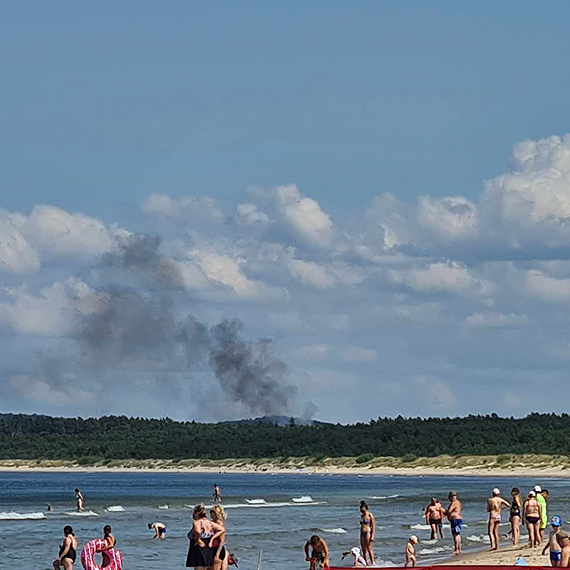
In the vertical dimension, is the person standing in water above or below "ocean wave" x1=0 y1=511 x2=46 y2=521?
below

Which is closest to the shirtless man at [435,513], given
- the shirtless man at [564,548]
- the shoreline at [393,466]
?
the shirtless man at [564,548]

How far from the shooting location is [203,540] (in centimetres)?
2870

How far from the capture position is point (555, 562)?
2919cm

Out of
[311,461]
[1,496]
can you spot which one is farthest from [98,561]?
[311,461]

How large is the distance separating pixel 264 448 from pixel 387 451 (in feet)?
91.0

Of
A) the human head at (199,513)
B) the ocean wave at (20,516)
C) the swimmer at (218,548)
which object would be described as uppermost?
the ocean wave at (20,516)

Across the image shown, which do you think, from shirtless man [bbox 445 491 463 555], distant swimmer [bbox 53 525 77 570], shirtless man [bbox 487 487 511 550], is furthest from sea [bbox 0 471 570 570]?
distant swimmer [bbox 53 525 77 570]

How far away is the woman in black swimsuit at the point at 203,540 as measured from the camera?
28672 millimetres

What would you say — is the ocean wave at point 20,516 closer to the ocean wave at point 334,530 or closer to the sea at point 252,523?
the sea at point 252,523

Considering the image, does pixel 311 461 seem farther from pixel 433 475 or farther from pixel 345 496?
pixel 345 496

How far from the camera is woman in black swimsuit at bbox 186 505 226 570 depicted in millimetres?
28672

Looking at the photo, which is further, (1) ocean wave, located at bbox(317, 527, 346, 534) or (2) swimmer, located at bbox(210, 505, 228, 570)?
(1) ocean wave, located at bbox(317, 527, 346, 534)

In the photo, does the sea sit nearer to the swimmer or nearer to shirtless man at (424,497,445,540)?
shirtless man at (424,497,445,540)

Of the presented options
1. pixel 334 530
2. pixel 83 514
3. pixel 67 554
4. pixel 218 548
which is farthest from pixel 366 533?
pixel 83 514
